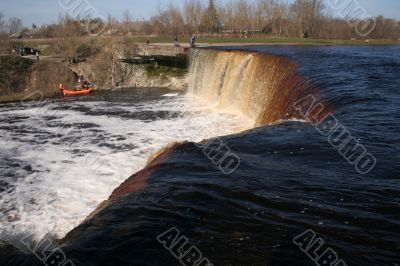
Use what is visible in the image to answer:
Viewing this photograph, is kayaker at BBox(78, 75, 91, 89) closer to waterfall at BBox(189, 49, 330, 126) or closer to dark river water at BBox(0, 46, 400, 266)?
waterfall at BBox(189, 49, 330, 126)

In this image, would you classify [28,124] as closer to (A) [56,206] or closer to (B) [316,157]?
(A) [56,206]

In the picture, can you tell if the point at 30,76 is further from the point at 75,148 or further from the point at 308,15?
the point at 308,15

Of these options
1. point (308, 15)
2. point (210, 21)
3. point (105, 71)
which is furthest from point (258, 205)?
point (210, 21)

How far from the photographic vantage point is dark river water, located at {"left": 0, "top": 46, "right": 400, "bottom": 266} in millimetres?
5145

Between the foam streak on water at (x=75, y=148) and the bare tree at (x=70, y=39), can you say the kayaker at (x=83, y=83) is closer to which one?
the bare tree at (x=70, y=39)

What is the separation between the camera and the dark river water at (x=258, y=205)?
514 centimetres

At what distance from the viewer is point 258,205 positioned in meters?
6.34

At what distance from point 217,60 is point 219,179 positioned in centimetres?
2051

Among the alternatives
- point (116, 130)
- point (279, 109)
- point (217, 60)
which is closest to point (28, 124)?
point (116, 130)

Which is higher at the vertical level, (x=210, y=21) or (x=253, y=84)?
(x=210, y=21)

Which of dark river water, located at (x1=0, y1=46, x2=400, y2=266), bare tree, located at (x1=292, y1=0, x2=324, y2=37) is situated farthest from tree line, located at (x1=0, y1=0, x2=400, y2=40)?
dark river water, located at (x1=0, y1=46, x2=400, y2=266)

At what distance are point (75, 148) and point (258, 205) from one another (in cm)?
1194

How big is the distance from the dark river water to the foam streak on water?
10 cm

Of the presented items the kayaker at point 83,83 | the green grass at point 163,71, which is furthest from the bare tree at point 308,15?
the kayaker at point 83,83
